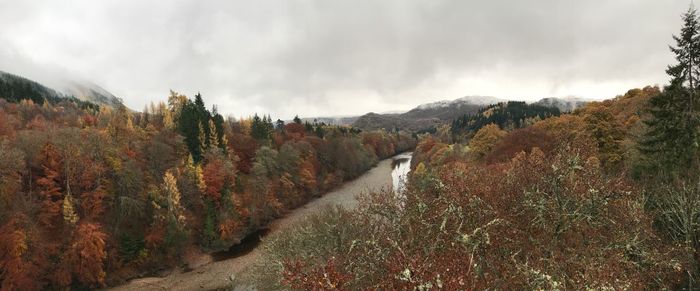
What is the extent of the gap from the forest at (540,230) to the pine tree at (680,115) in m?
0.08

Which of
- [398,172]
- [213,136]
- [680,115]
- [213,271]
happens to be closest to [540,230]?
[680,115]

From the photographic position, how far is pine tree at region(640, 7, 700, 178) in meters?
27.4

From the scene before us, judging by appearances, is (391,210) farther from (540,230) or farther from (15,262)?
(15,262)

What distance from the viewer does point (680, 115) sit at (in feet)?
92.0

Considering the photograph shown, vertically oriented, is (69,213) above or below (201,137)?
below

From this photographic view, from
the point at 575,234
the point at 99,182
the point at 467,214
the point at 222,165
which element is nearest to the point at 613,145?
the point at 575,234

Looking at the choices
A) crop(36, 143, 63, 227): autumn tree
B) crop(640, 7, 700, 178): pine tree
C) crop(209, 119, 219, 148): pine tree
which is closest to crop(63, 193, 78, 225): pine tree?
crop(36, 143, 63, 227): autumn tree

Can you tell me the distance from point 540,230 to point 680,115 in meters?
21.5

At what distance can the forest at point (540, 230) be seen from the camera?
431 inches

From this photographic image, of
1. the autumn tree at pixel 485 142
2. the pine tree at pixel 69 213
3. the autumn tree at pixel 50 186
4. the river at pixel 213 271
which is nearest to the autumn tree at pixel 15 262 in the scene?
the pine tree at pixel 69 213

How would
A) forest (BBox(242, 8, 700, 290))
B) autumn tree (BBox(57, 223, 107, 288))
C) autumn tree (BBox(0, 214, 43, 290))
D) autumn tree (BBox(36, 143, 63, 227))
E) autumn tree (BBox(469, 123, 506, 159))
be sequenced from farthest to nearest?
autumn tree (BBox(469, 123, 506, 159)), autumn tree (BBox(36, 143, 63, 227)), autumn tree (BBox(57, 223, 107, 288)), autumn tree (BBox(0, 214, 43, 290)), forest (BBox(242, 8, 700, 290))

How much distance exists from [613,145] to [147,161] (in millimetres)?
61024

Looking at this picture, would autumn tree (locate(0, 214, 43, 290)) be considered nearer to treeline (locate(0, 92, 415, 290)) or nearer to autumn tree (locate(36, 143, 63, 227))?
treeline (locate(0, 92, 415, 290))

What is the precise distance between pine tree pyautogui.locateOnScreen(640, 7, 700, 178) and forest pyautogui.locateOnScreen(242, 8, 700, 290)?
0.08m
